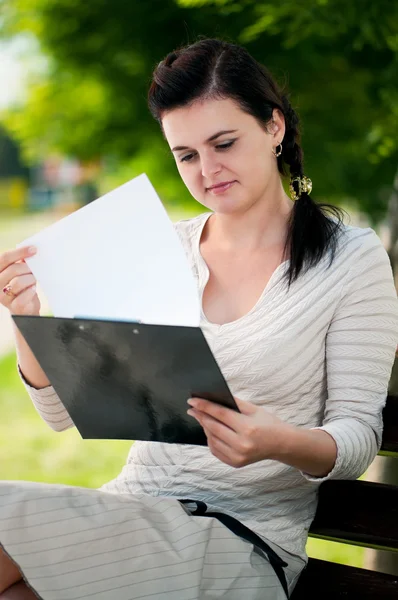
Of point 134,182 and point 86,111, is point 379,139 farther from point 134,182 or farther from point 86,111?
point 86,111

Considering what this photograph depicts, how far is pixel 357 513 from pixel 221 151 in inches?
32.6

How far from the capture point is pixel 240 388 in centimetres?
192

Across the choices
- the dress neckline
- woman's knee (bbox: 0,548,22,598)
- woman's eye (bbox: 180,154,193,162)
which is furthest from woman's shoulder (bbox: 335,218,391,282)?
woman's knee (bbox: 0,548,22,598)

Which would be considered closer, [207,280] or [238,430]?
[238,430]

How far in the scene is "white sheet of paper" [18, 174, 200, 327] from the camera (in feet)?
5.69

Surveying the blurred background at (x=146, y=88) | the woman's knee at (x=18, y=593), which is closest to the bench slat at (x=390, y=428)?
the woman's knee at (x=18, y=593)

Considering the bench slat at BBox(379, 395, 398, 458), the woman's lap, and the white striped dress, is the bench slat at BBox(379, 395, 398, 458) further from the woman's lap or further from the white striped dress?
the woman's lap

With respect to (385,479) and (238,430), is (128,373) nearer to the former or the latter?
(238,430)

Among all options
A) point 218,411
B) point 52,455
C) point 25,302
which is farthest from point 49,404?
point 52,455

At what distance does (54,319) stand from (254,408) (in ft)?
1.21

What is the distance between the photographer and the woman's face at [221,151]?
75.9 inches

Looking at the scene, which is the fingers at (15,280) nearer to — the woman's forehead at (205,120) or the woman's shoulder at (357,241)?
the woman's forehead at (205,120)

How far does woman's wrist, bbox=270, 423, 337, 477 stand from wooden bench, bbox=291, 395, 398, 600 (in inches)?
8.3

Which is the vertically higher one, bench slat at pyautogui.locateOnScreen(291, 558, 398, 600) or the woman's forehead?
the woman's forehead
